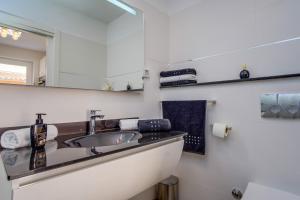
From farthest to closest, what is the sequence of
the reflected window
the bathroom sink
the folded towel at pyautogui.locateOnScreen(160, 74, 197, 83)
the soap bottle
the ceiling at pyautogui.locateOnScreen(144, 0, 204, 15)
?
1. the ceiling at pyautogui.locateOnScreen(144, 0, 204, 15)
2. the folded towel at pyautogui.locateOnScreen(160, 74, 197, 83)
3. the bathroom sink
4. the reflected window
5. the soap bottle

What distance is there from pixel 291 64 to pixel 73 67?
4.80ft

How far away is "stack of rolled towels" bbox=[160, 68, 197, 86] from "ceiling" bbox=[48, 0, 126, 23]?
68 centimetres

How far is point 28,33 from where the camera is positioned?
3.18ft

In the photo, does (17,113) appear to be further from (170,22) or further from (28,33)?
(170,22)

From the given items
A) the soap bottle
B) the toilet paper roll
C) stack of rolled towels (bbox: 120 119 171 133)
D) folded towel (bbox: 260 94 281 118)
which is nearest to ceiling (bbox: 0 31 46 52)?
the soap bottle

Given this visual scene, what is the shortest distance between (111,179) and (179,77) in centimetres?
106

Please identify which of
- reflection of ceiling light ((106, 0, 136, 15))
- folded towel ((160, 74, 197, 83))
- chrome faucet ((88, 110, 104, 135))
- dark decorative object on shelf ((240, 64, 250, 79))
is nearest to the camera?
chrome faucet ((88, 110, 104, 135))

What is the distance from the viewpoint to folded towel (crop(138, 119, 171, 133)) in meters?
1.17

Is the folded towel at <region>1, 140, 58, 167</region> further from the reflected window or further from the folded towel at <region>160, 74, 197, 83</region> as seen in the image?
the folded towel at <region>160, 74, 197, 83</region>

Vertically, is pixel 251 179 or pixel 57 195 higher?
pixel 57 195

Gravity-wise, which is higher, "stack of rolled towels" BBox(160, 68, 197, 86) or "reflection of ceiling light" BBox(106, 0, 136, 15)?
"reflection of ceiling light" BBox(106, 0, 136, 15)

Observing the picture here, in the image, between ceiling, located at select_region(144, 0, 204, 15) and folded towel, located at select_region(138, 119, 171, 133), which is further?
ceiling, located at select_region(144, 0, 204, 15)

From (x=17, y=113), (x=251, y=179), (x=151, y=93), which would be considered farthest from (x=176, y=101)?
(x=17, y=113)


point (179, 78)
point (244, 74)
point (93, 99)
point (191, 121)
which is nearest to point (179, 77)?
point (179, 78)
